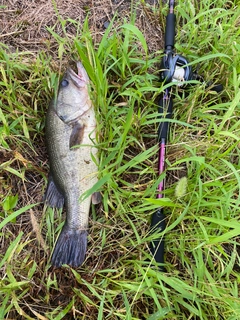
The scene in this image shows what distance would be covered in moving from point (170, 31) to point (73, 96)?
0.96 metres

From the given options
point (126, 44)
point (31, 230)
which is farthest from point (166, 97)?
point (31, 230)

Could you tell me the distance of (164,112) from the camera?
2.56 metres

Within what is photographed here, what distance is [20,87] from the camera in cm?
275

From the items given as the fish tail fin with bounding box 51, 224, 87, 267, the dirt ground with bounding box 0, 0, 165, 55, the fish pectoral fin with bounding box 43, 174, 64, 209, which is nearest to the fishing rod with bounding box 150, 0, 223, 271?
the dirt ground with bounding box 0, 0, 165, 55

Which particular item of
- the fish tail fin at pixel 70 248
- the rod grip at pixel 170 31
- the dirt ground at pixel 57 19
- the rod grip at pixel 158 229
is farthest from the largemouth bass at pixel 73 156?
the rod grip at pixel 170 31

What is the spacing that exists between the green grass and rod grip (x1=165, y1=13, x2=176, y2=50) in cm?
11

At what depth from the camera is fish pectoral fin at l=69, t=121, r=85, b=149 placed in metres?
2.53

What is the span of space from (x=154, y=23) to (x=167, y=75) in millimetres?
681

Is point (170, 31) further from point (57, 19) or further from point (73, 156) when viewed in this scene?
point (73, 156)

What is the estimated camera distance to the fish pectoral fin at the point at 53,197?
2635mm

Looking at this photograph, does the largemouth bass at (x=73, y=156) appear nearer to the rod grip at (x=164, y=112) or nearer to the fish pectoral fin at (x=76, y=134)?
the fish pectoral fin at (x=76, y=134)

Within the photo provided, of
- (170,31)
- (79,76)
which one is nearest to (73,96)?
(79,76)

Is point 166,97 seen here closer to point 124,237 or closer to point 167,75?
point 167,75

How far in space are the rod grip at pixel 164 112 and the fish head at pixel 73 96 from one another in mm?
561
